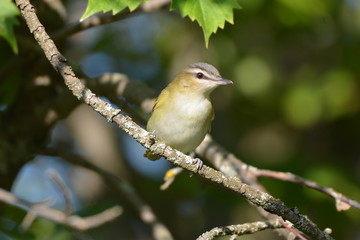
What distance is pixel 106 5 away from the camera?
10.5ft

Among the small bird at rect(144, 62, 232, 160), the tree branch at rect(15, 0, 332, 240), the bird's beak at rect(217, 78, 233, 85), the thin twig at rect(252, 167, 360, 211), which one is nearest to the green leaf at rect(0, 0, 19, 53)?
the tree branch at rect(15, 0, 332, 240)

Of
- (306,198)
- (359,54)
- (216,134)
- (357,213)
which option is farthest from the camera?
(216,134)

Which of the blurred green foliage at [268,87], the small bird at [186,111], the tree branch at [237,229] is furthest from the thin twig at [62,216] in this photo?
the blurred green foliage at [268,87]

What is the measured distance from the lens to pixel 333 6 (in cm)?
668

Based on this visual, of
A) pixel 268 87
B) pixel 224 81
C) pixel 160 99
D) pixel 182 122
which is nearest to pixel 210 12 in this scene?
pixel 224 81

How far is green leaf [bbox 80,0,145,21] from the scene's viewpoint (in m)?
3.18

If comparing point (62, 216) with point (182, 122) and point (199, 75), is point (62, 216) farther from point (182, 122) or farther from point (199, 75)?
point (199, 75)

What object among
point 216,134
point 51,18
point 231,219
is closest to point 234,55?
point 216,134

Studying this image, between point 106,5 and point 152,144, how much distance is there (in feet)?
3.01

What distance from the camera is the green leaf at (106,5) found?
3.18 metres

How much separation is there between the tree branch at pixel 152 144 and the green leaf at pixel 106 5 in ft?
1.54

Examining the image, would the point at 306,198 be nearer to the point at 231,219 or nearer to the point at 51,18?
the point at 231,219

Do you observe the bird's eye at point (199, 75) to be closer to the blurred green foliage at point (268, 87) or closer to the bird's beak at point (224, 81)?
the bird's beak at point (224, 81)

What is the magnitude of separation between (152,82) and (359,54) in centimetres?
272
